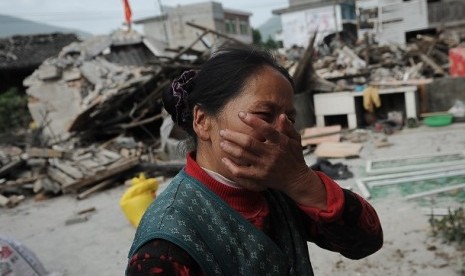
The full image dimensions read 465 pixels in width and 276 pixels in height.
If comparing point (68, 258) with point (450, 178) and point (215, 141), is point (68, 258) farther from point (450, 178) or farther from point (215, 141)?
point (450, 178)

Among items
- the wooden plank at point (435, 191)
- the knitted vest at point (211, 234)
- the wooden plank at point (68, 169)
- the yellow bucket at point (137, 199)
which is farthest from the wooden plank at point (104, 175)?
the knitted vest at point (211, 234)

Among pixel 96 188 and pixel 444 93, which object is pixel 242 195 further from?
pixel 444 93

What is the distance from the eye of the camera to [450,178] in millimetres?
5613

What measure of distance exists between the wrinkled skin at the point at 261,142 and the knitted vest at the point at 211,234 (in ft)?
0.42

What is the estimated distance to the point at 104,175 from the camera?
781 cm

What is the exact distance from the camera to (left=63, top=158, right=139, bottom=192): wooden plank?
7.64 metres

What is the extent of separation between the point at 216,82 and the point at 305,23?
33556 millimetres

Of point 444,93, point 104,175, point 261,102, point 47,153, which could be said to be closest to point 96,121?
point 47,153

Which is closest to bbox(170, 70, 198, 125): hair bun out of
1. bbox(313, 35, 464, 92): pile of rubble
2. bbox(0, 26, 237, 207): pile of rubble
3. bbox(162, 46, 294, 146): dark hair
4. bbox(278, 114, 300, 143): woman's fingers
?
bbox(162, 46, 294, 146): dark hair

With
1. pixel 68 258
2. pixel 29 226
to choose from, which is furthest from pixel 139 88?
pixel 68 258

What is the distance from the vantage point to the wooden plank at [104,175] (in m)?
7.64

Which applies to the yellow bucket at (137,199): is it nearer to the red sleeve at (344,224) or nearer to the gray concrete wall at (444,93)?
the red sleeve at (344,224)

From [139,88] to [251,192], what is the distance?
1003 centimetres

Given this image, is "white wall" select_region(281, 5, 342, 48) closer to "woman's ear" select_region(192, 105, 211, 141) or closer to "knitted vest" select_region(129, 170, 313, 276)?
"woman's ear" select_region(192, 105, 211, 141)
